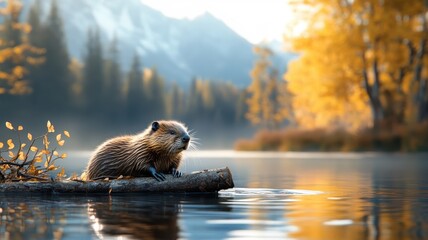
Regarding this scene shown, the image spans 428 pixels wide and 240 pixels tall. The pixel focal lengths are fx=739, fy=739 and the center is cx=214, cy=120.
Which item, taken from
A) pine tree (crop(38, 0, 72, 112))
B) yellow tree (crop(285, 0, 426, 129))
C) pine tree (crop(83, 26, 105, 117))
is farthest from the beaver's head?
pine tree (crop(83, 26, 105, 117))

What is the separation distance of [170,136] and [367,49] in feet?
106

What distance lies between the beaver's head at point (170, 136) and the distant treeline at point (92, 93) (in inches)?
2562

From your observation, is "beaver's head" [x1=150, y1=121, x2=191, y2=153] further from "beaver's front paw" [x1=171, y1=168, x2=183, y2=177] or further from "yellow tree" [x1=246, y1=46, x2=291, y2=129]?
"yellow tree" [x1=246, y1=46, x2=291, y2=129]

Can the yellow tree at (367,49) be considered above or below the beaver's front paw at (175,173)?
above

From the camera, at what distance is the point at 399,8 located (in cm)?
4222

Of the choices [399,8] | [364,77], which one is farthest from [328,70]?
[399,8]

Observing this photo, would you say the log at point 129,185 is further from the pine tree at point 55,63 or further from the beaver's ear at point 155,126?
the pine tree at point 55,63

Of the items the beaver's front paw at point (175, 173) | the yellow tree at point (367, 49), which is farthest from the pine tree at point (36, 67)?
the beaver's front paw at point (175, 173)

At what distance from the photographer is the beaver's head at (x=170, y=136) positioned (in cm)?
1184

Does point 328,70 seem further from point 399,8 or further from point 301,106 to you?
point 301,106

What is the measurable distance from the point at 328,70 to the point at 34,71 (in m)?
63.8

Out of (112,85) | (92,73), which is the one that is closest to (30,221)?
(92,73)

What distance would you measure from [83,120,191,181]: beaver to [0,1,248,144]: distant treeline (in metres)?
64.5

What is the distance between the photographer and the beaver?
11.9 metres
